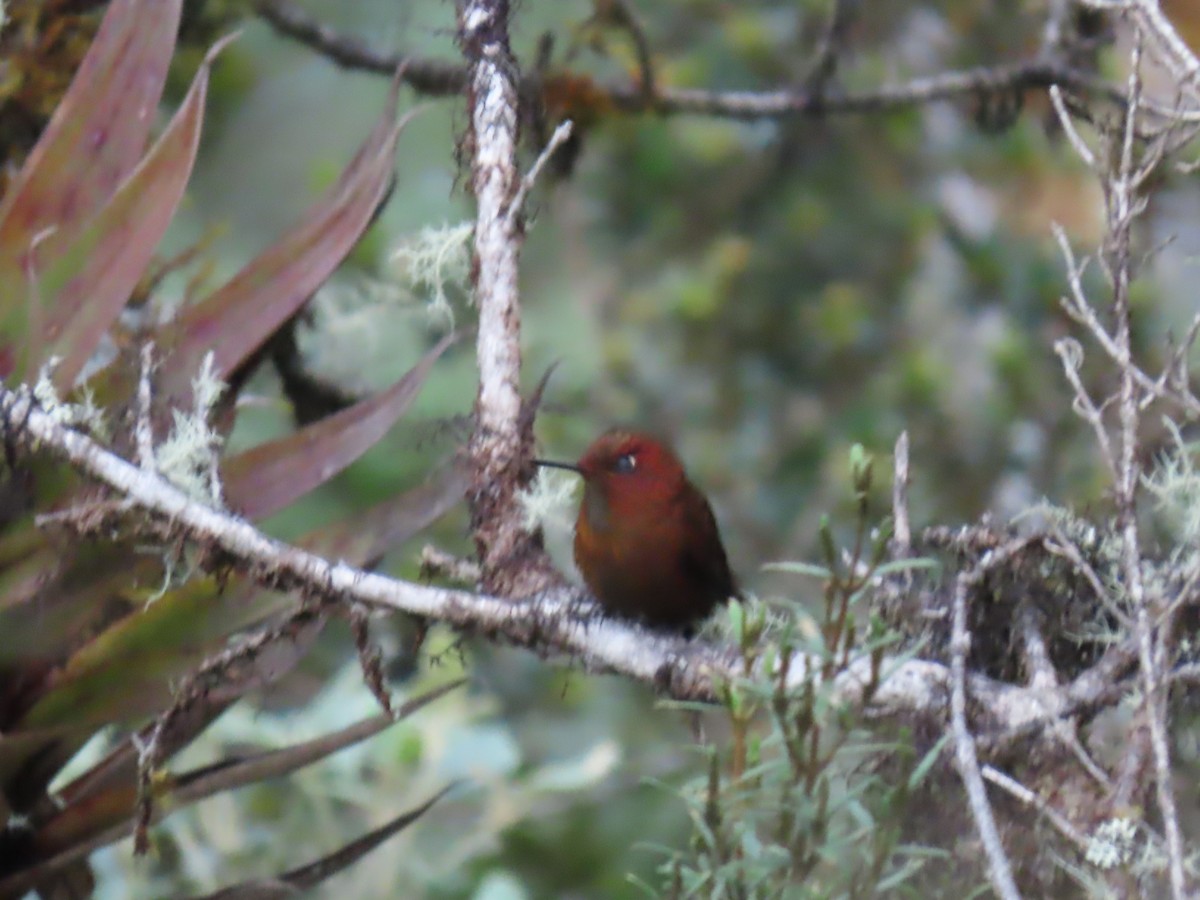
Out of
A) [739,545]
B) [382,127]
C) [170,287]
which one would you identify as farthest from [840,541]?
[382,127]

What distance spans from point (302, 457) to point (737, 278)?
230 cm

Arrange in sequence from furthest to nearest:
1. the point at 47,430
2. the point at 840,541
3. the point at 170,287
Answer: the point at 840,541, the point at 170,287, the point at 47,430

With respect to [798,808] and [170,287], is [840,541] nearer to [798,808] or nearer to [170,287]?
[170,287]

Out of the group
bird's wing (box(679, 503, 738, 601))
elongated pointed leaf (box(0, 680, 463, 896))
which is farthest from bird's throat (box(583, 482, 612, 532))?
elongated pointed leaf (box(0, 680, 463, 896))

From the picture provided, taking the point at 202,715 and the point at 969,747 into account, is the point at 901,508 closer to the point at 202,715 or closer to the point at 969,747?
the point at 969,747

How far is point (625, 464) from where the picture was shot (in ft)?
7.03

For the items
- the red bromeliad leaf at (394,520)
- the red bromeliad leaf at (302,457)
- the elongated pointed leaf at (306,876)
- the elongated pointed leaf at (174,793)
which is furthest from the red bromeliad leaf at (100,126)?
the elongated pointed leaf at (306,876)

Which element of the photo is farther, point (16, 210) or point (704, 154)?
point (704, 154)

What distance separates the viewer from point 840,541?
3.65 m

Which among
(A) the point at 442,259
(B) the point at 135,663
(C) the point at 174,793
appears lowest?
(C) the point at 174,793

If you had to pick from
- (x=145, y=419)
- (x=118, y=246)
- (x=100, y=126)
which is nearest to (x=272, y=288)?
(x=118, y=246)

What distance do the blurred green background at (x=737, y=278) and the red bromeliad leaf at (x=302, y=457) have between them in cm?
146

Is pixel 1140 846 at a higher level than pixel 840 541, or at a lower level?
higher

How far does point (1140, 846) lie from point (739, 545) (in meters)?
2.86
